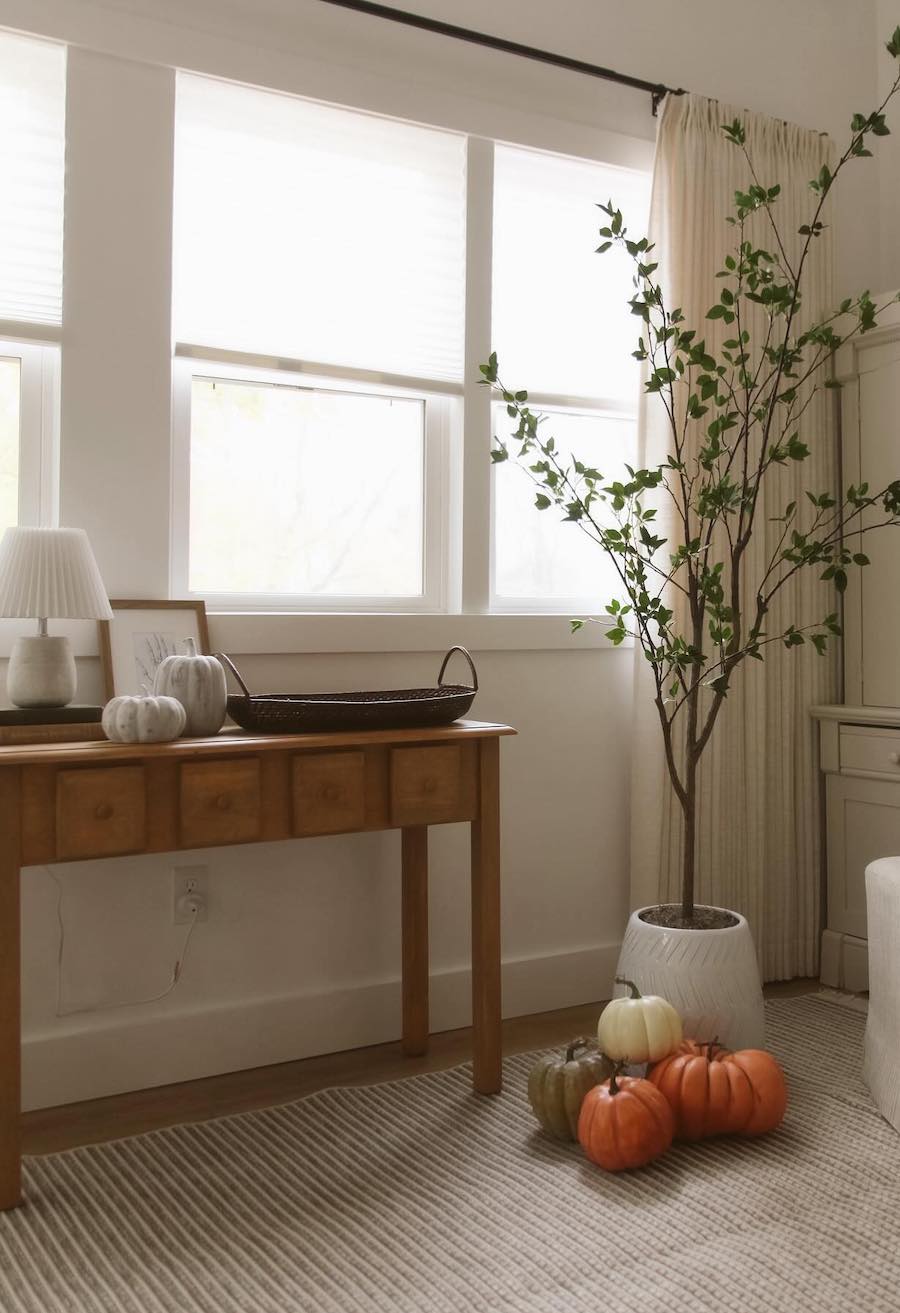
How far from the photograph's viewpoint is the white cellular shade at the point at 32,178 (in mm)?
2369

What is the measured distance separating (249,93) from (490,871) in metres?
1.87

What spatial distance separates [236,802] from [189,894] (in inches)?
21.2

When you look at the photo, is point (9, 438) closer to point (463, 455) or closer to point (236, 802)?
point (236, 802)

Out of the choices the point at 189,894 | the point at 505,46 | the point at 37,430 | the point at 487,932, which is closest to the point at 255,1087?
the point at 189,894

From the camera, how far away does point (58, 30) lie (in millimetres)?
2359

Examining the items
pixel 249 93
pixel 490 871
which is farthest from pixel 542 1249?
pixel 249 93

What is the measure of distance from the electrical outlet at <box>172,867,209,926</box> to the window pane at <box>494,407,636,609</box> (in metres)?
1.11

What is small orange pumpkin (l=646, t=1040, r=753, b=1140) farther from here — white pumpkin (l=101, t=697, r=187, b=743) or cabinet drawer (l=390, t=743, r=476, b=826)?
white pumpkin (l=101, t=697, r=187, b=743)

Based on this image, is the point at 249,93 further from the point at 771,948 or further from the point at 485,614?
the point at 771,948

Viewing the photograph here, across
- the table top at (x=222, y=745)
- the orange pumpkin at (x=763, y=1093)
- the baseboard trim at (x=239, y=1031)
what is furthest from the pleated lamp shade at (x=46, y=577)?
the orange pumpkin at (x=763, y=1093)

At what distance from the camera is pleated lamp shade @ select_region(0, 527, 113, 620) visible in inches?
79.9

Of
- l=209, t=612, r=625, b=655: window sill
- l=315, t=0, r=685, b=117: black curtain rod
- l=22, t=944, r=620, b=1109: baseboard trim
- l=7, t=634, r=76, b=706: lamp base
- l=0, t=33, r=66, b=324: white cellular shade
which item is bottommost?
l=22, t=944, r=620, b=1109: baseboard trim

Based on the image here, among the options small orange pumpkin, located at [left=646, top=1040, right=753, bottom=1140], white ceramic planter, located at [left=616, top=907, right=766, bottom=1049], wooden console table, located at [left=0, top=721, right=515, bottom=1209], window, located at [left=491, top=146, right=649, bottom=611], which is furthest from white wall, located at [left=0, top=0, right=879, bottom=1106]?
small orange pumpkin, located at [left=646, top=1040, right=753, bottom=1140]

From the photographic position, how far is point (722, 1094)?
2.10 m
